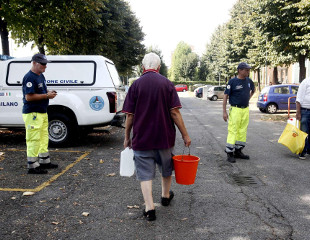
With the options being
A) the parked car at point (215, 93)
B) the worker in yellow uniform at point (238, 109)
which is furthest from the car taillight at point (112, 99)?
the parked car at point (215, 93)

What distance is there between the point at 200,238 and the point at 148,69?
6.19 ft

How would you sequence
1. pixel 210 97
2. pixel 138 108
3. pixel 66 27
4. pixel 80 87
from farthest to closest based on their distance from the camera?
1. pixel 210 97
2. pixel 66 27
3. pixel 80 87
4. pixel 138 108

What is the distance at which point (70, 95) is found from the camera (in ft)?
24.9

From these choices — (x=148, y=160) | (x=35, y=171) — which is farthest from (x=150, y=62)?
(x=35, y=171)

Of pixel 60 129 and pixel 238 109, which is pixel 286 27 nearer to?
pixel 238 109

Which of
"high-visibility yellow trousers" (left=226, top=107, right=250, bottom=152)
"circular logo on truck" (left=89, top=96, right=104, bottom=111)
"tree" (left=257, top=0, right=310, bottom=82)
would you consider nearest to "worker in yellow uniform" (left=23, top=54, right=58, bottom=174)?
"circular logo on truck" (left=89, top=96, right=104, bottom=111)

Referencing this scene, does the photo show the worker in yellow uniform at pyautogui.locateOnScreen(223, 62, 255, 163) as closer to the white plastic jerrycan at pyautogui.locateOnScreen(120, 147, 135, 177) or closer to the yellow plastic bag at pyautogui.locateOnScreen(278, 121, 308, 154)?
the yellow plastic bag at pyautogui.locateOnScreen(278, 121, 308, 154)

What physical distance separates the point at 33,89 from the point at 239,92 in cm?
394

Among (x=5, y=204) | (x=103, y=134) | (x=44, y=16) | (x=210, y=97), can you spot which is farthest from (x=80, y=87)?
(x=210, y=97)

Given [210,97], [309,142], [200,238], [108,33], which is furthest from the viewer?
[210,97]

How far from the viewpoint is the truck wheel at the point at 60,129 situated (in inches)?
302

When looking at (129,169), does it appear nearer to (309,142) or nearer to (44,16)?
(309,142)

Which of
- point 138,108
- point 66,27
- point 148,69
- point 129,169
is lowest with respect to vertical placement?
point 129,169

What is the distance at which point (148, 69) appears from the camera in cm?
361
